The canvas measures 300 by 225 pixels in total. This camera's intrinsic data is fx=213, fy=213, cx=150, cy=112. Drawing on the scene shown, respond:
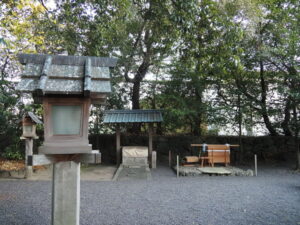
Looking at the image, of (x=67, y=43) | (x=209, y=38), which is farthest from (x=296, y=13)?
(x=67, y=43)

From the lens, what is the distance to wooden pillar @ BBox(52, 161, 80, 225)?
2.52m

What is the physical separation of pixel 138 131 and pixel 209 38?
33.8 ft

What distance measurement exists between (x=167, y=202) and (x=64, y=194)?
11.0 ft

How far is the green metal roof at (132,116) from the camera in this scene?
1062cm

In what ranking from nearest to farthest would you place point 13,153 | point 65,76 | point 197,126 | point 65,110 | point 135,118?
point 65,76 < point 65,110 < point 135,118 < point 13,153 < point 197,126

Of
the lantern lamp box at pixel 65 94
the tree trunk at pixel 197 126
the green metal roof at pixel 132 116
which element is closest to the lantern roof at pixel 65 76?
the lantern lamp box at pixel 65 94

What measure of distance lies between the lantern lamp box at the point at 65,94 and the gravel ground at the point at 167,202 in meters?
2.33

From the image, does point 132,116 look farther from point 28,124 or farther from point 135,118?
point 28,124

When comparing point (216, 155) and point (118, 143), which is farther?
point (118, 143)

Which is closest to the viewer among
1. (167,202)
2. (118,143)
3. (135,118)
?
(167,202)

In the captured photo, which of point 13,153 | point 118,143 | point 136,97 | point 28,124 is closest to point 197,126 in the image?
point 136,97

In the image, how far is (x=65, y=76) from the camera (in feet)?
7.66

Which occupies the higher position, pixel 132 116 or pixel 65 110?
pixel 132 116

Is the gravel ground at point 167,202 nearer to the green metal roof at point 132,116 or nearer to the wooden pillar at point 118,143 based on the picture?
the green metal roof at point 132,116
